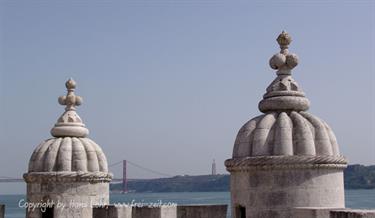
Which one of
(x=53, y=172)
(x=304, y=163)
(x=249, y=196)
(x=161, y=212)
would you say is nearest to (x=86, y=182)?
(x=53, y=172)

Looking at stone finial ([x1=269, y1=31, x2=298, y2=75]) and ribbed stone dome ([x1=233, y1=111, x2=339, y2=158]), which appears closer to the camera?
ribbed stone dome ([x1=233, y1=111, x2=339, y2=158])

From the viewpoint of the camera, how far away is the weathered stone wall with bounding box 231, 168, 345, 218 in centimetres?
1062

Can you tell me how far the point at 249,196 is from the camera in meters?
10.9

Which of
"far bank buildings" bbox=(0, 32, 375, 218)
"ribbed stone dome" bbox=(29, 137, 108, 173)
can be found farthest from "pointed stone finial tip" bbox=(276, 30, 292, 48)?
"ribbed stone dome" bbox=(29, 137, 108, 173)

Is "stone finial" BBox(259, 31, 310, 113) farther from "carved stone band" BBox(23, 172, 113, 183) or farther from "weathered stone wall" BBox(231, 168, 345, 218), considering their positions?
"carved stone band" BBox(23, 172, 113, 183)

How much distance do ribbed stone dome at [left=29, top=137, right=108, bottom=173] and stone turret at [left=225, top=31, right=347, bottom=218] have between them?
4.09m

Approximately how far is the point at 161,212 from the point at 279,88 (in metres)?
3.36

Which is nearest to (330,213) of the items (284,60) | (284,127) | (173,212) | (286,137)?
(286,137)

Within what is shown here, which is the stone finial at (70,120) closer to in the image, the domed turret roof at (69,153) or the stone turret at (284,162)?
the domed turret roof at (69,153)

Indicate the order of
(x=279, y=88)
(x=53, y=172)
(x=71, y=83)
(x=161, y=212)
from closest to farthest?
(x=279, y=88) < (x=161, y=212) < (x=53, y=172) < (x=71, y=83)

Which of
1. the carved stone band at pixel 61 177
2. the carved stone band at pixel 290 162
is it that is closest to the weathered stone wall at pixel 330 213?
the carved stone band at pixel 290 162

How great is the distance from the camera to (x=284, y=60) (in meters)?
11.5

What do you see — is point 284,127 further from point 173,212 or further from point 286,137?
point 173,212

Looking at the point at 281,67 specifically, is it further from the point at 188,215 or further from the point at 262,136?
the point at 188,215
